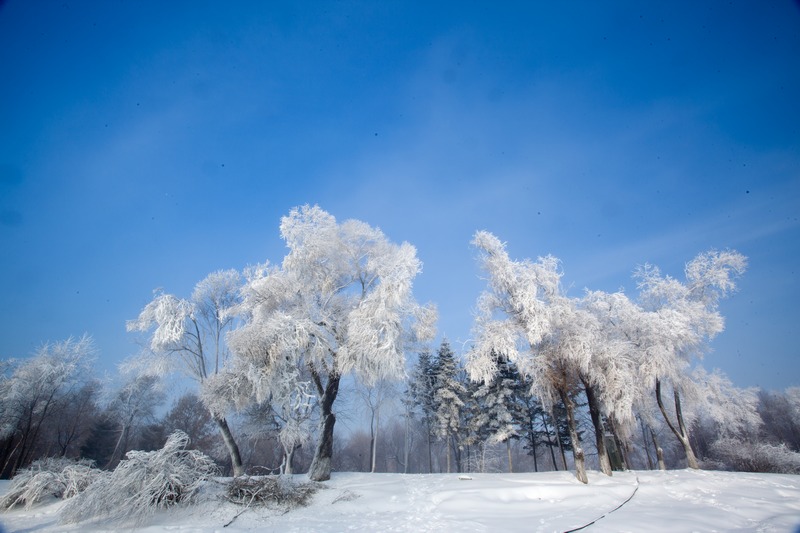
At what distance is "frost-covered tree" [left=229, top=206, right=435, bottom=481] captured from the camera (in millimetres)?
13352

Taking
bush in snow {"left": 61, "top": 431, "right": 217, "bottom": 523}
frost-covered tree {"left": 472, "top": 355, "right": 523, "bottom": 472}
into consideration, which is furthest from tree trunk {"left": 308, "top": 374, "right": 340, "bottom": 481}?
frost-covered tree {"left": 472, "top": 355, "right": 523, "bottom": 472}

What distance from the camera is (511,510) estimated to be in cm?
933

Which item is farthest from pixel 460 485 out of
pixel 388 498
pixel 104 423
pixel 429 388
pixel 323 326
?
pixel 104 423

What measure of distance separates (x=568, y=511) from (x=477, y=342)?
610 cm

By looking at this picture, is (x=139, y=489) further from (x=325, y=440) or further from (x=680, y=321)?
(x=680, y=321)

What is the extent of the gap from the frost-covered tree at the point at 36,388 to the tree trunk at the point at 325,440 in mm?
18827

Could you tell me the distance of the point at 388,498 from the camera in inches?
431

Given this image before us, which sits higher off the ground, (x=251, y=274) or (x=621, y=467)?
(x=251, y=274)

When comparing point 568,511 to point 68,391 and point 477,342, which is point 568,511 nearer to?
point 477,342

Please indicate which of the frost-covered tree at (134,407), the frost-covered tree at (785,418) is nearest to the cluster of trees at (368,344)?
the frost-covered tree at (134,407)

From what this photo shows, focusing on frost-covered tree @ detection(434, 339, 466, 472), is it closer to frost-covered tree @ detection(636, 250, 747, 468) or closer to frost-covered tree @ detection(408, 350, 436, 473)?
frost-covered tree @ detection(408, 350, 436, 473)

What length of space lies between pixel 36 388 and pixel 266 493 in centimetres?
2116

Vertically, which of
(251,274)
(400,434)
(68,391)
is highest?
(251,274)

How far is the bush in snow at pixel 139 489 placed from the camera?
800 centimetres
